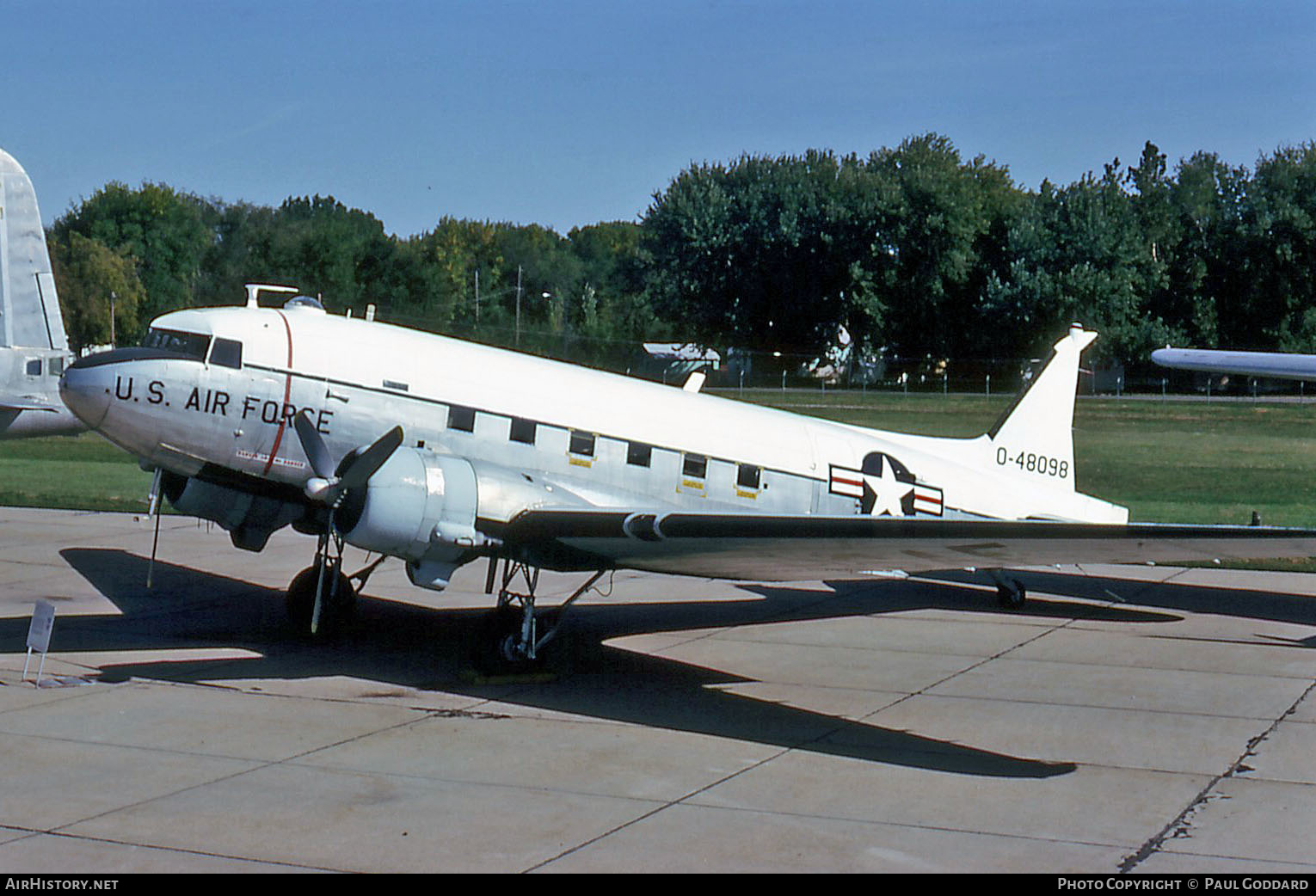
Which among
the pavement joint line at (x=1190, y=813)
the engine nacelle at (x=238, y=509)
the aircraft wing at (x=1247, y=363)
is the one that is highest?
the aircraft wing at (x=1247, y=363)

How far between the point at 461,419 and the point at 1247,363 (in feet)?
36.6

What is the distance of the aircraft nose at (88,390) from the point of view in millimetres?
13852

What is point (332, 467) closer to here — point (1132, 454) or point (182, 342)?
point (182, 342)

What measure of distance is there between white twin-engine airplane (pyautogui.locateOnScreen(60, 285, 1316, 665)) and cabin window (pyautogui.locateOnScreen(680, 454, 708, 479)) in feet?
0.08

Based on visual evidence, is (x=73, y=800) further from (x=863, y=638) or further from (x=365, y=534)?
(x=863, y=638)

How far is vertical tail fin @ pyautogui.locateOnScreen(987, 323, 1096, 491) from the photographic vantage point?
19.5m

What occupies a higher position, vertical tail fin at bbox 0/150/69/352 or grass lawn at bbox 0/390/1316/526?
vertical tail fin at bbox 0/150/69/352

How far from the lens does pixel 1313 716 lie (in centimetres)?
1327

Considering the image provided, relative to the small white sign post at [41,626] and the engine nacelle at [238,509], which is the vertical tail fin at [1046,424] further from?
the small white sign post at [41,626]

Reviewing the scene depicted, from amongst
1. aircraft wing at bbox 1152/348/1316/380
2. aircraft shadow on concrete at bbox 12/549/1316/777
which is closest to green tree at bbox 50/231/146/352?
aircraft shadow on concrete at bbox 12/549/1316/777

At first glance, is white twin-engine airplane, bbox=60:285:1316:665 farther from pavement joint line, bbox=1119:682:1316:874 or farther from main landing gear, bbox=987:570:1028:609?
main landing gear, bbox=987:570:1028:609

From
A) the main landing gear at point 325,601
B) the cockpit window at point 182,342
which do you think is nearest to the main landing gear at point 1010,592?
Result: the main landing gear at point 325,601

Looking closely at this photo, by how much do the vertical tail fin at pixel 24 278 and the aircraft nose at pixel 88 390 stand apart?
1268cm

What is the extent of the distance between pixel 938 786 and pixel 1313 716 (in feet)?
16.7
